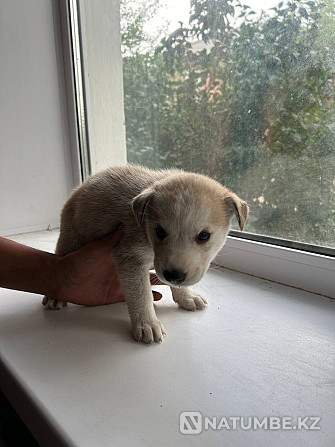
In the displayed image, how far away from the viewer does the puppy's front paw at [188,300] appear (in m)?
1.23

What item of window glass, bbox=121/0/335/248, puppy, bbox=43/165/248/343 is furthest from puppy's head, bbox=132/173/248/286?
window glass, bbox=121/0/335/248

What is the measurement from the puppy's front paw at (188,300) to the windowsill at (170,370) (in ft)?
0.10

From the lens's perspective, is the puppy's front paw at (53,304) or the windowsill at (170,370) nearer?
the windowsill at (170,370)

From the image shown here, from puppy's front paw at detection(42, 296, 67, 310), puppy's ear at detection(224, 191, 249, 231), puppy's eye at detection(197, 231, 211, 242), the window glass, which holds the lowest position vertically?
puppy's front paw at detection(42, 296, 67, 310)

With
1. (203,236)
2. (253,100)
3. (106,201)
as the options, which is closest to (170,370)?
(203,236)

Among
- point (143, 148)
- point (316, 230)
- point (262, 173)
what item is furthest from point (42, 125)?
point (316, 230)

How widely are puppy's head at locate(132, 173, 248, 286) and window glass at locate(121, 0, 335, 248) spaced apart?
399 mm

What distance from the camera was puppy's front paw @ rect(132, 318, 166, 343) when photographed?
103 centimetres

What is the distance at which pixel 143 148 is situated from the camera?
2.00 metres

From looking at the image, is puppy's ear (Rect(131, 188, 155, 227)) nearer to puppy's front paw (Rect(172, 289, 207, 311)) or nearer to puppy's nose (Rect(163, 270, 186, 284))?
puppy's nose (Rect(163, 270, 186, 284))

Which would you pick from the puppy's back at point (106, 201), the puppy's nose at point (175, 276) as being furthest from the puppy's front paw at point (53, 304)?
the puppy's nose at point (175, 276)

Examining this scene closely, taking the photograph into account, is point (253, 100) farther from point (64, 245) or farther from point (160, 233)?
point (64, 245)

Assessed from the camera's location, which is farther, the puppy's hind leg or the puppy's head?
the puppy's hind leg

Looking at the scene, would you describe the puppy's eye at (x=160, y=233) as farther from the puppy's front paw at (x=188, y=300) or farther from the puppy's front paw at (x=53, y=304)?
the puppy's front paw at (x=53, y=304)
